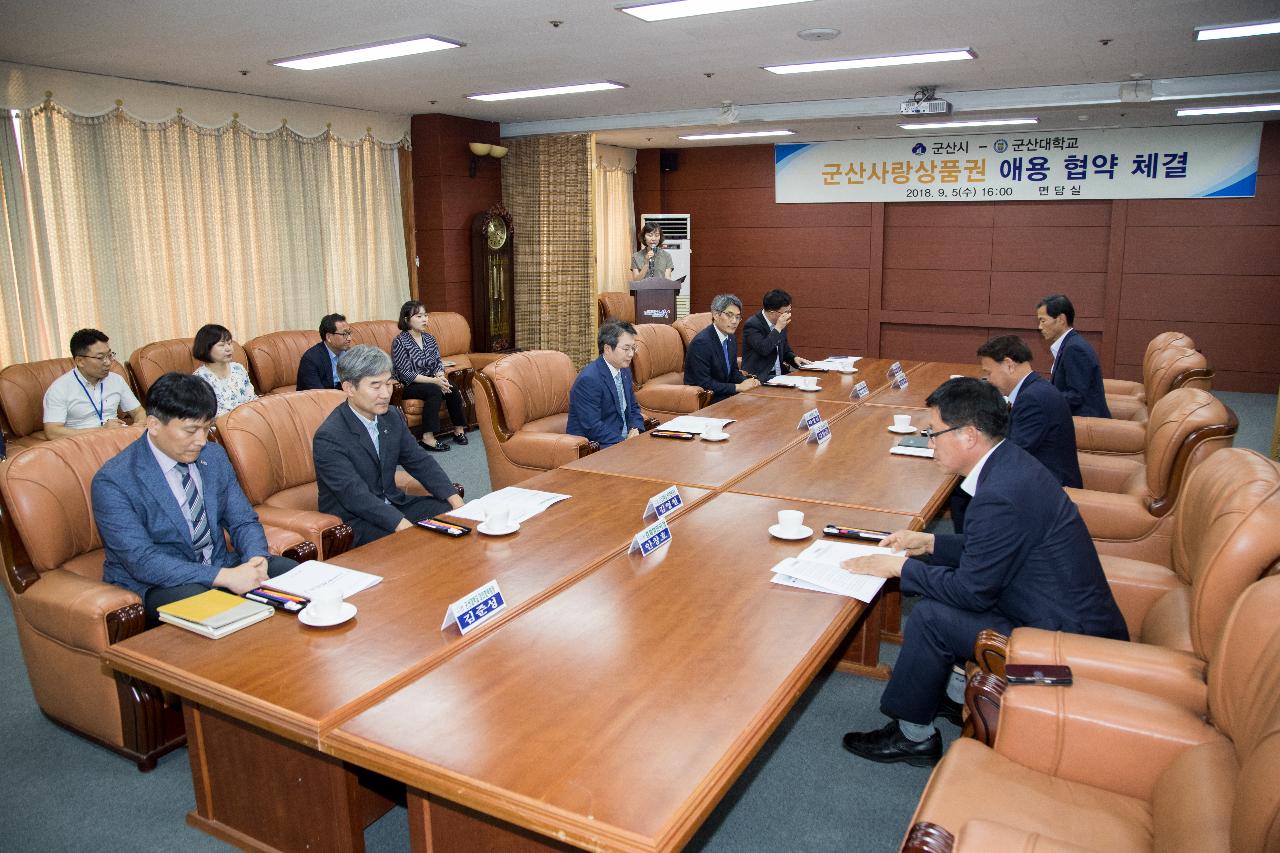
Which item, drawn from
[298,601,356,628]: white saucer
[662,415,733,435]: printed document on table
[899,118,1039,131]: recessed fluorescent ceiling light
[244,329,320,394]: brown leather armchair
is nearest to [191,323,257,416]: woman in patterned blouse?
[244,329,320,394]: brown leather armchair

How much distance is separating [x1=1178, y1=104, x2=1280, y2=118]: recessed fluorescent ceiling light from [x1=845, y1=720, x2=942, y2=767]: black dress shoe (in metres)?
6.89

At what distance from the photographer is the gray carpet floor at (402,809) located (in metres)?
2.41

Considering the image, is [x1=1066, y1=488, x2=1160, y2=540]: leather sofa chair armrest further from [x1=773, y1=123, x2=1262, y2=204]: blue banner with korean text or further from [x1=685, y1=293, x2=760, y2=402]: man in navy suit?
[x1=773, y1=123, x2=1262, y2=204]: blue banner with korean text

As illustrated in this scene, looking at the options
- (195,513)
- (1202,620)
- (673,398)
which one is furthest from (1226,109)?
(195,513)

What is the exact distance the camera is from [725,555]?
102 inches

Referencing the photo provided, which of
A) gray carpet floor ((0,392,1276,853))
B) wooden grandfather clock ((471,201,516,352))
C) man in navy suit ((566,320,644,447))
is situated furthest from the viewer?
wooden grandfather clock ((471,201,516,352))

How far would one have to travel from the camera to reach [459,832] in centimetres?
189

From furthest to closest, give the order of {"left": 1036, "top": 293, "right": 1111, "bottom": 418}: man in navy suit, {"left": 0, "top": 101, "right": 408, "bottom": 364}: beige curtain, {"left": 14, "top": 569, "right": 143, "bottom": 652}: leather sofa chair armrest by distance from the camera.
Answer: {"left": 0, "top": 101, "right": 408, "bottom": 364}: beige curtain
{"left": 1036, "top": 293, "right": 1111, "bottom": 418}: man in navy suit
{"left": 14, "top": 569, "right": 143, "bottom": 652}: leather sofa chair armrest

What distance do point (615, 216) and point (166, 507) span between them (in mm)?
8434

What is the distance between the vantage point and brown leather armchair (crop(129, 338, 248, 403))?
5766 millimetres

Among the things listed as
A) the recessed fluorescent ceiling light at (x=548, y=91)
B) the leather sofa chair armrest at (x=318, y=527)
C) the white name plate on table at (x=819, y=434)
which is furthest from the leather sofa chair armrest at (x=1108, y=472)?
the recessed fluorescent ceiling light at (x=548, y=91)

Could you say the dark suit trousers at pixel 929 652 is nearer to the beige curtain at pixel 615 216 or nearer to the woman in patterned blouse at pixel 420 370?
the woman in patterned blouse at pixel 420 370

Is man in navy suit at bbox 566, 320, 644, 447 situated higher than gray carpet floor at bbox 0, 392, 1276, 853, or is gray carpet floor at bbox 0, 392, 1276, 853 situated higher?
man in navy suit at bbox 566, 320, 644, 447

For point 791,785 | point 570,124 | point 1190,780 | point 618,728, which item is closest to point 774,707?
point 618,728
